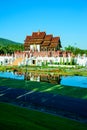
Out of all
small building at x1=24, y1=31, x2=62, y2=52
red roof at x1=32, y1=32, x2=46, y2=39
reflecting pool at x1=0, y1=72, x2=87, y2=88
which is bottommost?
reflecting pool at x1=0, y1=72, x2=87, y2=88

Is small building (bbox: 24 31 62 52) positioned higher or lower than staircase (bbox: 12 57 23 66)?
higher

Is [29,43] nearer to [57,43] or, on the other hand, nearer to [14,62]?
[57,43]

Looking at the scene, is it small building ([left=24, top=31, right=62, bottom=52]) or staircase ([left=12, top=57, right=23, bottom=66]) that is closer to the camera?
staircase ([left=12, top=57, right=23, bottom=66])

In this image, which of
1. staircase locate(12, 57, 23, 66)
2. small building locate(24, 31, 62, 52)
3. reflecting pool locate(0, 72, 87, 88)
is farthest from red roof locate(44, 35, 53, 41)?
reflecting pool locate(0, 72, 87, 88)

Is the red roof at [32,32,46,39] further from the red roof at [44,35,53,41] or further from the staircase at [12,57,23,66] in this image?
the staircase at [12,57,23,66]

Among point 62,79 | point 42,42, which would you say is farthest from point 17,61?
point 62,79

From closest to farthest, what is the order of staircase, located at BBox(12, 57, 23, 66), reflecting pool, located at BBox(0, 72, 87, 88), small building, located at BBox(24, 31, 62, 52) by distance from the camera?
reflecting pool, located at BBox(0, 72, 87, 88), staircase, located at BBox(12, 57, 23, 66), small building, located at BBox(24, 31, 62, 52)

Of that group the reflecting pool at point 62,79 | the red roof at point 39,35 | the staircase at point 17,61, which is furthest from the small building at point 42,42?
the reflecting pool at point 62,79

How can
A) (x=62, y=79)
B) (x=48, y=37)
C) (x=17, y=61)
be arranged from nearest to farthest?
(x=62, y=79) → (x=17, y=61) → (x=48, y=37)

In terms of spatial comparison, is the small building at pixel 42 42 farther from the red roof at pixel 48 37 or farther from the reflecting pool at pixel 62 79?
the reflecting pool at pixel 62 79

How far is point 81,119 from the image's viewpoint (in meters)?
18.5

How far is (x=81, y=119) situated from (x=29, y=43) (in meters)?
96.8

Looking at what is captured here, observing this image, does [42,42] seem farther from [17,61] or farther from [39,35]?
[17,61]

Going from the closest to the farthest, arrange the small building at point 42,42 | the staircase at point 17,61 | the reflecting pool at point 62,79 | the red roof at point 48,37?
the reflecting pool at point 62,79 < the staircase at point 17,61 < the small building at point 42,42 < the red roof at point 48,37
